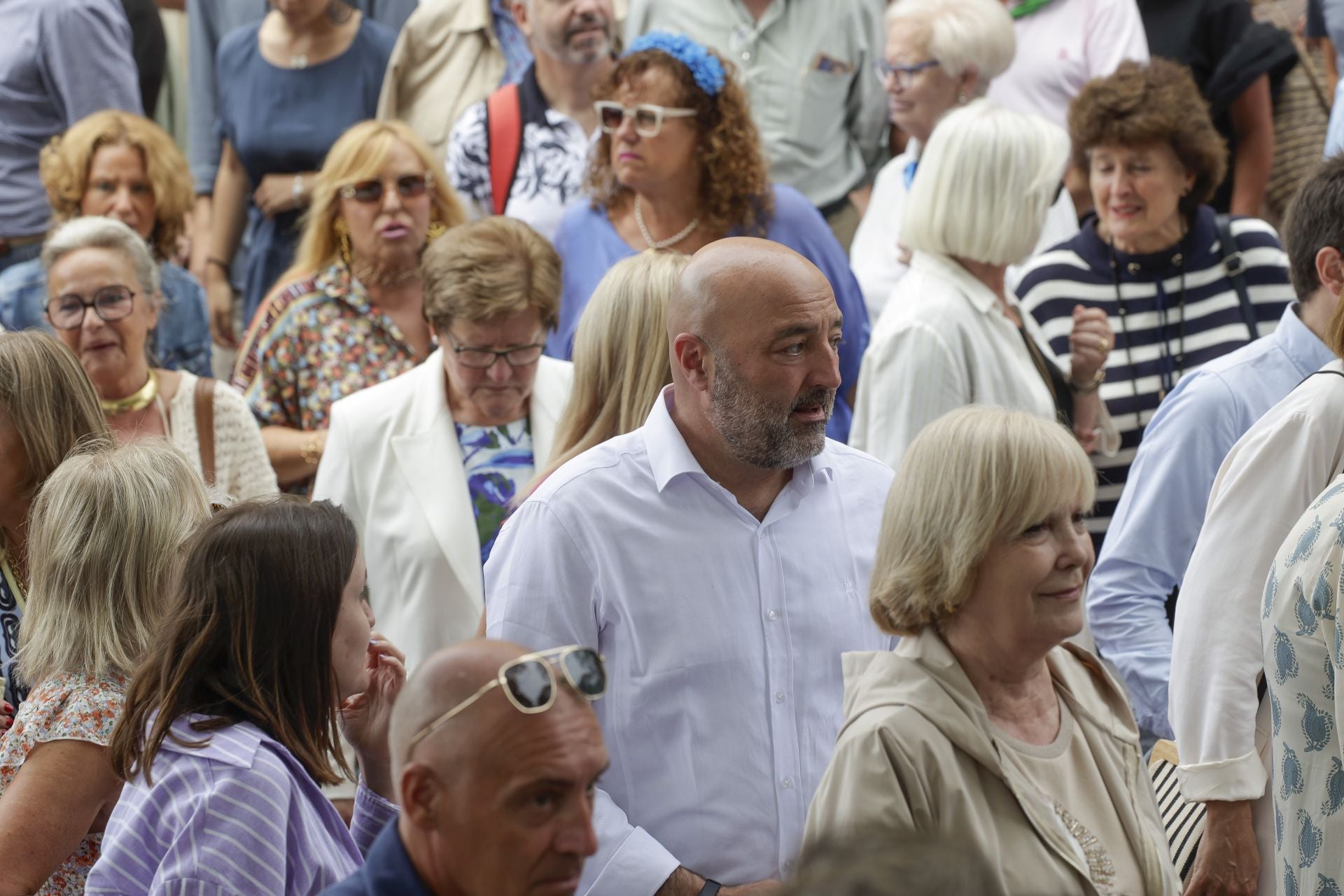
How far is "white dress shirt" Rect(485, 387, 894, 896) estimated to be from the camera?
9.70 feet

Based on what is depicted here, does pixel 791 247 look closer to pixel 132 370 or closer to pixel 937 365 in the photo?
pixel 937 365

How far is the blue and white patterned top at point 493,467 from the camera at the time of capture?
4.55 meters

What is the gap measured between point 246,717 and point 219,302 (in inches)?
177

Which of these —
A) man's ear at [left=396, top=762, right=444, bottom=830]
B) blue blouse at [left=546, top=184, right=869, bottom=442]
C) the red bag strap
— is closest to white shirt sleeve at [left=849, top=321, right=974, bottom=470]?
blue blouse at [left=546, top=184, right=869, bottom=442]

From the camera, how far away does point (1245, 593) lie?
330 centimetres

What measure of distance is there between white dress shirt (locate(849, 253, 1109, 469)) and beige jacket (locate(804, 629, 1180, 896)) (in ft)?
5.46

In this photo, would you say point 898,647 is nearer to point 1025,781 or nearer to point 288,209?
point 1025,781

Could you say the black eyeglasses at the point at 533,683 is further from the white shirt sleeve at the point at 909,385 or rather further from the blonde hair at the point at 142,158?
the blonde hair at the point at 142,158

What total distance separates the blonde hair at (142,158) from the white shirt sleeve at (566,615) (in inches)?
141

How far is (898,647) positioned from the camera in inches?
111

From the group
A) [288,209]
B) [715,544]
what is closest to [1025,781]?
[715,544]

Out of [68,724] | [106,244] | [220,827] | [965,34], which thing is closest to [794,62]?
[965,34]

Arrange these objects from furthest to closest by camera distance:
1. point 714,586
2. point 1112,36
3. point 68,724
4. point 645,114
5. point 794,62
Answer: point 794,62, point 1112,36, point 645,114, point 714,586, point 68,724

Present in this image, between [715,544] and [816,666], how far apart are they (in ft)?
0.96
